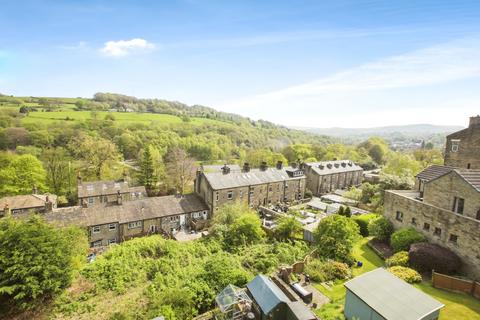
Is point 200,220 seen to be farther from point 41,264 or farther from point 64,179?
point 64,179

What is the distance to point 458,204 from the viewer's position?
21.0 meters

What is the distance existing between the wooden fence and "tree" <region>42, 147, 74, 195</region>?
Answer: 53296mm

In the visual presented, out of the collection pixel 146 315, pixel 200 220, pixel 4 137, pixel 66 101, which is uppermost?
pixel 66 101

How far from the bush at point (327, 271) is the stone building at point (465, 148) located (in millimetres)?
21539

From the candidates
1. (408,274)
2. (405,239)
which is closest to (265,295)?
(408,274)

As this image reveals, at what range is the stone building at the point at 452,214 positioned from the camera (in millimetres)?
18609

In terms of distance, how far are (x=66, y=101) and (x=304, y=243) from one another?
403 feet

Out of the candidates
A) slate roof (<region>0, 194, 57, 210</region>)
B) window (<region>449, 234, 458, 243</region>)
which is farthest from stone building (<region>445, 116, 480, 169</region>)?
slate roof (<region>0, 194, 57, 210</region>)

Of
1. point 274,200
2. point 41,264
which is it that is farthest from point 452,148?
point 41,264

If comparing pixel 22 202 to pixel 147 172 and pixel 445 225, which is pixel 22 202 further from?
pixel 445 225

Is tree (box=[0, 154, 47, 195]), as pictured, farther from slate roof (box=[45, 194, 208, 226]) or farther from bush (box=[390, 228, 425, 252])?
bush (box=[390, 228, 425, 252])

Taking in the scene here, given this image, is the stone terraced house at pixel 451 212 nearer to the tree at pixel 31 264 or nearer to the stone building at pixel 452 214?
the stone building at pixel 452 214

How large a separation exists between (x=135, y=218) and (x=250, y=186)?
18379 millimetres

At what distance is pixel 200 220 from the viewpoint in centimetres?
3634
